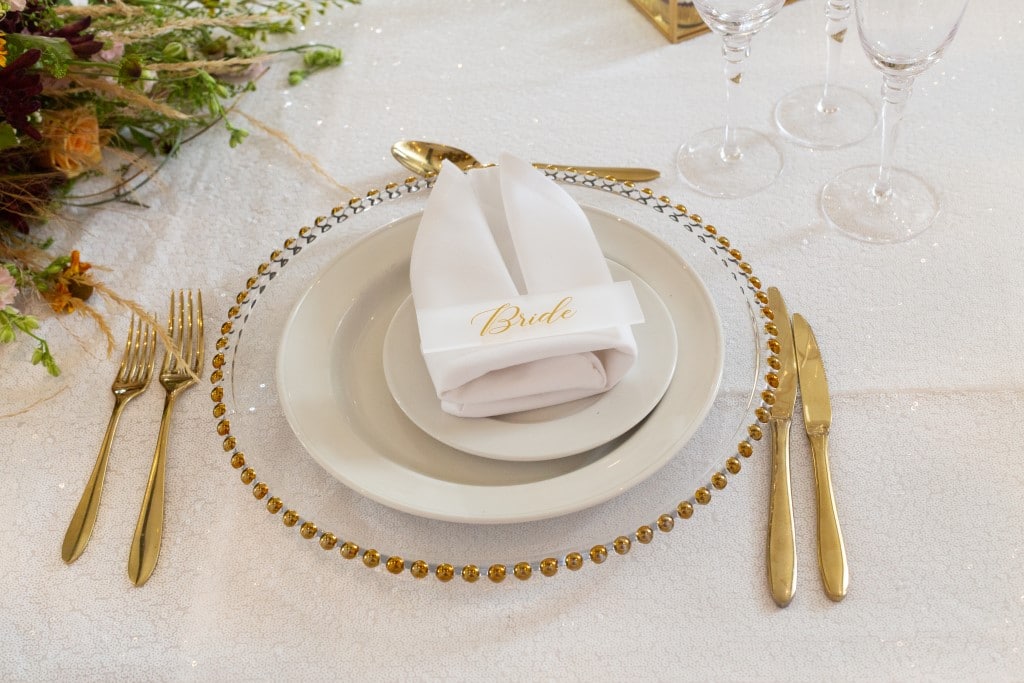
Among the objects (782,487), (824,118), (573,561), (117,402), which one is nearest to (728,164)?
(824,118)

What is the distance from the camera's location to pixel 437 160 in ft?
3.22

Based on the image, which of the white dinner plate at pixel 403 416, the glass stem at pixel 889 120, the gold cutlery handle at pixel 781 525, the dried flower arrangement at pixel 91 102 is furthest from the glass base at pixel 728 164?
the dried flower arrangement at pixel 91 102

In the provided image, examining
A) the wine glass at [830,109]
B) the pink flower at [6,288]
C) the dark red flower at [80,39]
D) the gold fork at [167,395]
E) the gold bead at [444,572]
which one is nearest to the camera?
the gold bead at [444,572]

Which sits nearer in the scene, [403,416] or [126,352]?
[403,416]

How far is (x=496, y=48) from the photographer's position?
116 cm

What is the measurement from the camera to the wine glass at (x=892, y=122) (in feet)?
2.45

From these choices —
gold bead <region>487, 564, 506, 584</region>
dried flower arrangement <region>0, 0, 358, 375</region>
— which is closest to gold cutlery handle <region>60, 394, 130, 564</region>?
dried flower arrangement <region>0, 0, 358, 375</region>

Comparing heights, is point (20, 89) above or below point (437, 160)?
above

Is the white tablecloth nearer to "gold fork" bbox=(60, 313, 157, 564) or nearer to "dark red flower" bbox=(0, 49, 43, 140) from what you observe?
"gold fork" bbox=(60, 313, 157, 564)

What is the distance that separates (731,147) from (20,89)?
71 cm

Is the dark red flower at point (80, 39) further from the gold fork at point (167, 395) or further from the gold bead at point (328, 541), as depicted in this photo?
the gold bead at point (328, 541)

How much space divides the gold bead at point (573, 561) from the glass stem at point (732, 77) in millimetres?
548

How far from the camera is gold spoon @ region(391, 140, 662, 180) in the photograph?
0.95 m

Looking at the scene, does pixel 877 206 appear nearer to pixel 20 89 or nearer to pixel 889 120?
pixel 889 120
